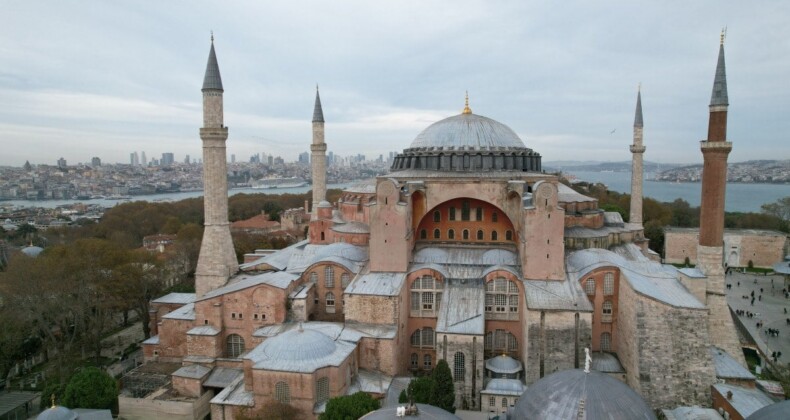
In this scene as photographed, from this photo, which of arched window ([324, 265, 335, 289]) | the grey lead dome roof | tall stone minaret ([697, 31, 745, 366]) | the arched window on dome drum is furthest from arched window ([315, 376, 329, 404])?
tall stone minaret ([697, 31, 745, 366])

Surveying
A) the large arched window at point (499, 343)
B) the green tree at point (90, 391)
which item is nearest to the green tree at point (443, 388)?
the large arched window at point (499, 343)

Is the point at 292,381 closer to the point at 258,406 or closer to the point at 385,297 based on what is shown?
the point at 258,406

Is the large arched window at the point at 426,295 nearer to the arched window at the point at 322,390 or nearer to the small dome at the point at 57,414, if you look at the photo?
the arched window at the point at 322,390

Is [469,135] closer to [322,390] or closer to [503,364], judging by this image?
[503,364]

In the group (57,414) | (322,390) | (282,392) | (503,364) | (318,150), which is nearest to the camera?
(57,414)

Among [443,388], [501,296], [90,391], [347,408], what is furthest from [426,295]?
[90,391]

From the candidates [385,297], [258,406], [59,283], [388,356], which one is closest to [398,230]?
[385,297]
